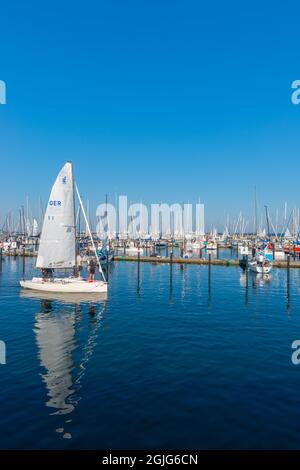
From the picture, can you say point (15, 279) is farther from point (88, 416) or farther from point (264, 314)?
point (88, 416)

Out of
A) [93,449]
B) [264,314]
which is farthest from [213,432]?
[264,314]

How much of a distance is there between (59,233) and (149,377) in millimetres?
25497

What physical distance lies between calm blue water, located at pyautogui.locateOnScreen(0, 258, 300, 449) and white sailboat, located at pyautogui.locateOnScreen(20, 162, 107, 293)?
744cm

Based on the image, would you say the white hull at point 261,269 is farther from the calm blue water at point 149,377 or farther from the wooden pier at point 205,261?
the calm blue water at point 149,377

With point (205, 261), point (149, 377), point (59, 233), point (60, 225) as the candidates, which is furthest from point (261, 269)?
point (149, 377)

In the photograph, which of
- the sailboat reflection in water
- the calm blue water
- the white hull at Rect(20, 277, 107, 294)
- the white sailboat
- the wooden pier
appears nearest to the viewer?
the calm blue water

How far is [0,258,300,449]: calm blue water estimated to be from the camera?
10383 millimetres

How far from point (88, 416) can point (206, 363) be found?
24.2 ft

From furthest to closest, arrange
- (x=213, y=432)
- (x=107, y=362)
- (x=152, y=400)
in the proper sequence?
(x=107, y=362)
(x=152, y=400)
(x=213, y=432)

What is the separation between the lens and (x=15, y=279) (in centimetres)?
4834

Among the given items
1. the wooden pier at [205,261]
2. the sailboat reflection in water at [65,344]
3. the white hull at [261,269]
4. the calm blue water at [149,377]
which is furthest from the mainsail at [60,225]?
the white hull at [261,269]

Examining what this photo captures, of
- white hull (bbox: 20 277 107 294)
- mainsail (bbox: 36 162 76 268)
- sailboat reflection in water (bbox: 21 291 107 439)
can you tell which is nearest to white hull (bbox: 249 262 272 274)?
white hull (bbox: 20 277 107 294)

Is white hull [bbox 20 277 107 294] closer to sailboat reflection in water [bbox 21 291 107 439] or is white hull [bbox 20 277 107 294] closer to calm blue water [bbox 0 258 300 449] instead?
sailboat reflection in water [bbox 21 291 107 439]

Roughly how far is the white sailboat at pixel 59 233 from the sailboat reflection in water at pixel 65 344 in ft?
11.8
